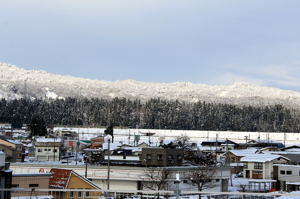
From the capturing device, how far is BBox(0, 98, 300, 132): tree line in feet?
394

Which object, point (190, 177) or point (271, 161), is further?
point (271, 161)

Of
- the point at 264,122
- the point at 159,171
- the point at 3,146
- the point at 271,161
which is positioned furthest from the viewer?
the point at 264,122

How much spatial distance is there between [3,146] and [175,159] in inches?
587

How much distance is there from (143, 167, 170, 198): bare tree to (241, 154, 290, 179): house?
8.81 meters

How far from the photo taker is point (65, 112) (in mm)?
129375

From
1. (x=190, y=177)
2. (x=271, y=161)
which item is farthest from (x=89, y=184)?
(x=271, y=161)

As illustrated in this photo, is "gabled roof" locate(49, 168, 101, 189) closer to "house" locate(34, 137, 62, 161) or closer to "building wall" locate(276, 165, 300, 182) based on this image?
"building wall" locate(276, 165, 300, 182)

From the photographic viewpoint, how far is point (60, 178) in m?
19.9

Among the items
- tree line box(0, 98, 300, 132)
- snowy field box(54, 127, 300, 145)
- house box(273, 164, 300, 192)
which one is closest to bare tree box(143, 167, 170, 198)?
house box(273, 164, 300, 192)

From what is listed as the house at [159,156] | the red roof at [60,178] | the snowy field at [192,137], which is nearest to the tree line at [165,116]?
the snowy field at [192,137]

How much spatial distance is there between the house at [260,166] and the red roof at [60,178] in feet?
55.5

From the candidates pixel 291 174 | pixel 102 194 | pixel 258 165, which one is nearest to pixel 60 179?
pixel 102 194

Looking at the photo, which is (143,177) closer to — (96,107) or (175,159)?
(175,159)

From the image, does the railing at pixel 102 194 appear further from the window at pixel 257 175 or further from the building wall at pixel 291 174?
the window at pixel 257 175
